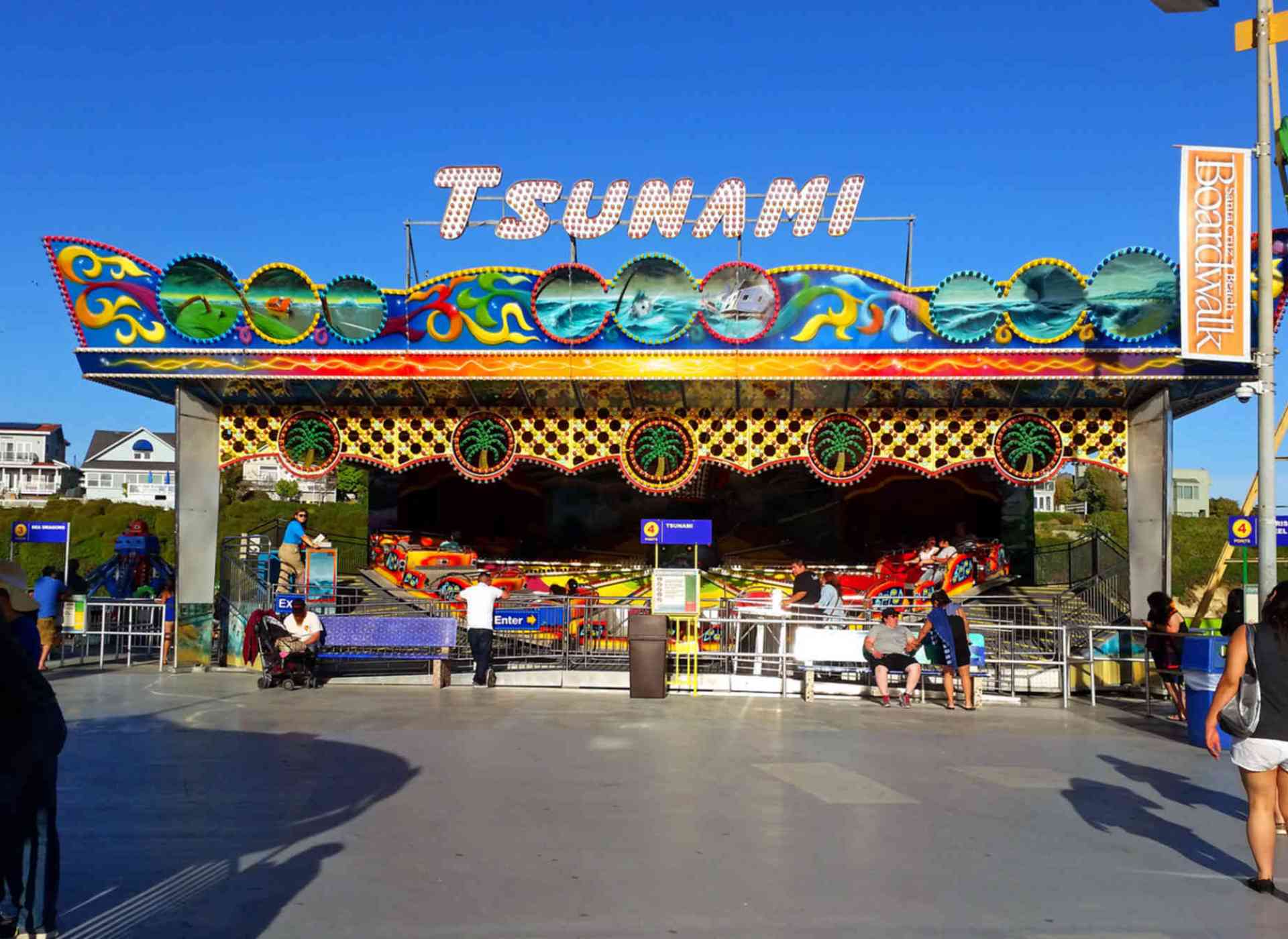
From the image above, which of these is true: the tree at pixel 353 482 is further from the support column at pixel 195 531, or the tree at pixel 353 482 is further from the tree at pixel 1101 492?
the tree at pixel 1101 492

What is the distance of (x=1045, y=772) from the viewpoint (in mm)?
11555

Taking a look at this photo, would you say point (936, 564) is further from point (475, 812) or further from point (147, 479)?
point (147, 479)

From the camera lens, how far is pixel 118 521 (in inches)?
1563

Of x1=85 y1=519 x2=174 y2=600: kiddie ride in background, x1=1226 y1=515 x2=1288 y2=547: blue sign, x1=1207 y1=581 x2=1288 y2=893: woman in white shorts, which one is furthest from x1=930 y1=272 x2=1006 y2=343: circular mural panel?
x1=85 y1=519 x2=174 y2=600: kiddie ride in background

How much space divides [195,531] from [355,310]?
4562 millimetres

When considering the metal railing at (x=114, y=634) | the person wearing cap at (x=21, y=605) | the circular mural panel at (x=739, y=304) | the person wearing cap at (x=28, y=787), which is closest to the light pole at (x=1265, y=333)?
the circular mural panel at (x=739, y=304)

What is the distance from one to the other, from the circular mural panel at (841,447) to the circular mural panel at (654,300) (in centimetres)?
321

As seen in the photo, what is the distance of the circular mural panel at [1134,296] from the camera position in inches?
723

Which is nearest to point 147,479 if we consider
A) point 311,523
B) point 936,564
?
point 311,523

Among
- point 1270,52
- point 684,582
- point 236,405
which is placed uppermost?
point 1270,52

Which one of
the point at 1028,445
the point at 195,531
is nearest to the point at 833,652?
the point at 1028,445

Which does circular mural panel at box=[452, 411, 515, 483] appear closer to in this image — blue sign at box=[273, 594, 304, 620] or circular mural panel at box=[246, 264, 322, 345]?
circular mural panel at box=[246, 264, 322, 345]

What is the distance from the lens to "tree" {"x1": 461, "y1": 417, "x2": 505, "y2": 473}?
2136 centimetres

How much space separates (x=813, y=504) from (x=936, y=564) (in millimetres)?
4161
